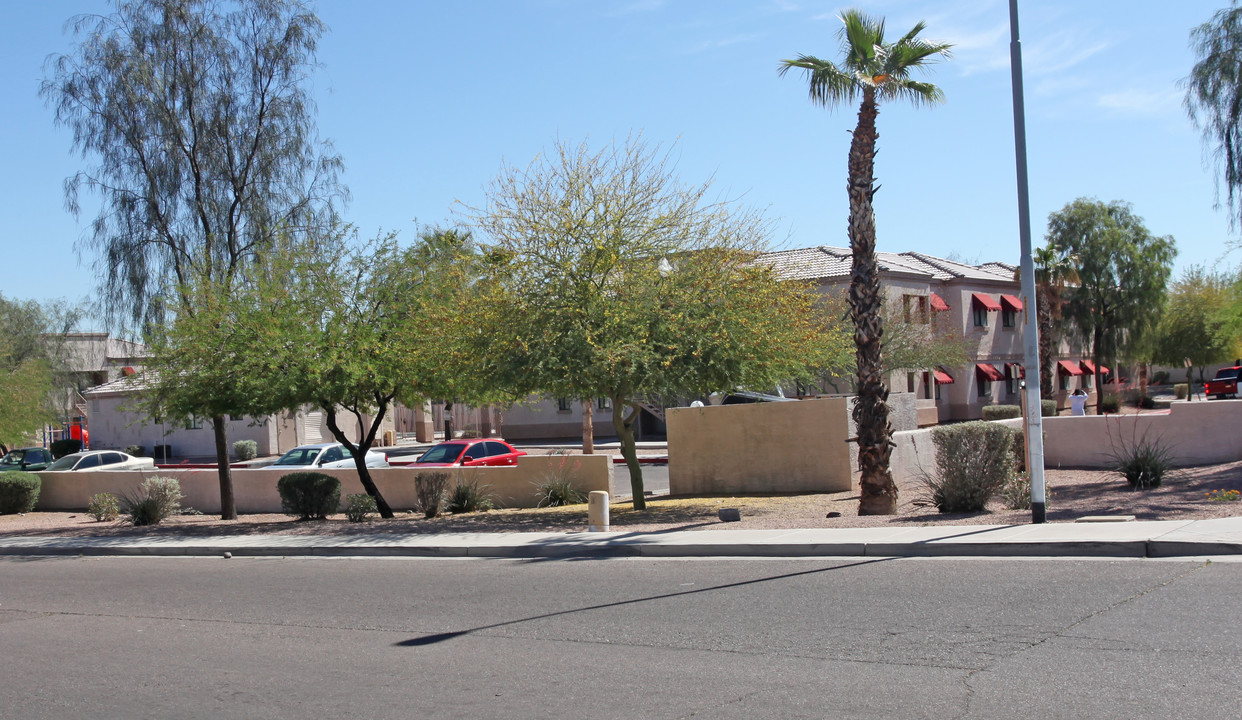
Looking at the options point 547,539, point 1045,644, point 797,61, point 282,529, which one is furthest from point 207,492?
point 1045,644

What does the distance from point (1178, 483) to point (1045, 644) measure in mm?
13439

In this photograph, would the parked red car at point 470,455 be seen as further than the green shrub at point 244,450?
No

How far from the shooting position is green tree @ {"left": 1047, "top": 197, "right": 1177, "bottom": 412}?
5106 cm

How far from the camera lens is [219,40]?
2317 centimetres

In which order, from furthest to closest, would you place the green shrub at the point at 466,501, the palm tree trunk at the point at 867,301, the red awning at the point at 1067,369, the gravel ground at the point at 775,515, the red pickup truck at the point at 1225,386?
1. the red pickup truck at the point at 1225,386
2. the red awning at the point at 1067,369
3. the green shrub at the point at 466,501
4. the palm tree trunk at the point at 867,301
5. the gravel ground at the point at 775,515

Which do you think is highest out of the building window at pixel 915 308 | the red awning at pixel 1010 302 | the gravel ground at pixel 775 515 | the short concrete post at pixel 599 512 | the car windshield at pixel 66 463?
the red awning at pixel 1010 302

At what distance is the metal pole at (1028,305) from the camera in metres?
13.9

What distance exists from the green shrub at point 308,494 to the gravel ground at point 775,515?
1.12ft

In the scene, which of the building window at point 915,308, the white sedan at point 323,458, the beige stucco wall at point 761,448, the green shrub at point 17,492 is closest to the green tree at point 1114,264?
the building window at point 915,308

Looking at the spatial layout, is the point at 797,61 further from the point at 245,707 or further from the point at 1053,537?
the point at 245,707

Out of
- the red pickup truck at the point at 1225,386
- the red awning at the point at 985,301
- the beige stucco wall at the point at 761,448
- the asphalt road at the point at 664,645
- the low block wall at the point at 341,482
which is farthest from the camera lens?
the red pickup truck at the point at 1225,386

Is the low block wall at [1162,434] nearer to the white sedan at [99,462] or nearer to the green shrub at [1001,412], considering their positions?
the green shrub at [1001,412]

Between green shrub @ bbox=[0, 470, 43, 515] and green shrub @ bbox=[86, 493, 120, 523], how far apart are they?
142 inches

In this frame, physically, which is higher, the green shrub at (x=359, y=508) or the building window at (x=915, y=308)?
the building window at (x=915, y=308)
